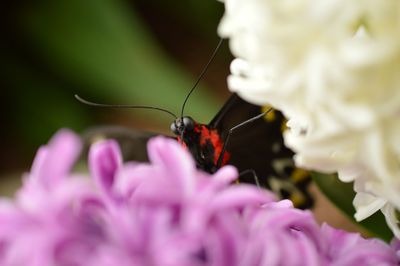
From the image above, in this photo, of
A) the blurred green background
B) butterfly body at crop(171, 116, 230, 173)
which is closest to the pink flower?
butterfly body at crop(171, 116, 230, 173)

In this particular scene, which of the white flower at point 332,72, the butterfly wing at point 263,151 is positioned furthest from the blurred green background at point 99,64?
the white flower at point 332,72

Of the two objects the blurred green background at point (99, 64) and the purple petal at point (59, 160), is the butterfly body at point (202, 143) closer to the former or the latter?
the purple petal at point (59, 160)

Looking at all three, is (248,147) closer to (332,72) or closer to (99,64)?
(332,72)

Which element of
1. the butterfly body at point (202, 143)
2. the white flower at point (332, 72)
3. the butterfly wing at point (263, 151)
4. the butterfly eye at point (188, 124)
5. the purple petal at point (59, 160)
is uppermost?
the purple petal at point (59, 160)

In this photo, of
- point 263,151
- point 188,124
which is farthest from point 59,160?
point 263,151

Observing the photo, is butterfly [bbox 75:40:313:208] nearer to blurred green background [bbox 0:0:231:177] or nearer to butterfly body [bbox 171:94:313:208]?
butterfly body [bbox 171:94:313:208]
